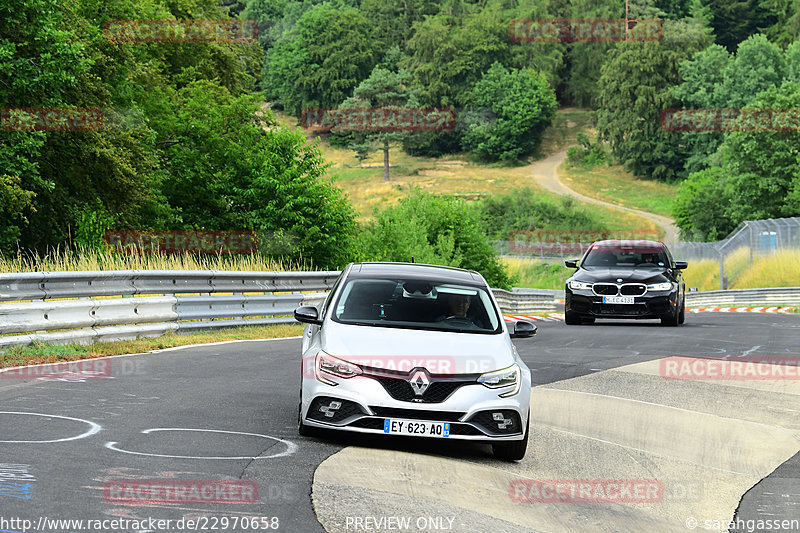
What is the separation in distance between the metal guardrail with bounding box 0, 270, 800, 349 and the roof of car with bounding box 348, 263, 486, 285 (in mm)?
5022

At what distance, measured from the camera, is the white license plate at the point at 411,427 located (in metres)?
7.78

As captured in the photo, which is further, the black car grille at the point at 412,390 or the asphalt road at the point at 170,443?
the black car grille at the point at 412,390

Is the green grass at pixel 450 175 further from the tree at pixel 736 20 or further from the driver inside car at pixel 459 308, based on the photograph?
the driver inside car at pixel 459 308

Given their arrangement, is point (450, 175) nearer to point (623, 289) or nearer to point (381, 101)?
point (381, 101)

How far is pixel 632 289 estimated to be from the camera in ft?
72.5

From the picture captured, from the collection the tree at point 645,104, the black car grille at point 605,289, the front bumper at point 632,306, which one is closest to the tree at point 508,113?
the tree at point 645,104

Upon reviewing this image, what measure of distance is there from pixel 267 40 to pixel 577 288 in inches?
6585

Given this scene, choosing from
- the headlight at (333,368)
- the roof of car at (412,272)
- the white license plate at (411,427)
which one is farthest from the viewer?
the roof of car at (412,272)

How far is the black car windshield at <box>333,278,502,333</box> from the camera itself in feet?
29.0

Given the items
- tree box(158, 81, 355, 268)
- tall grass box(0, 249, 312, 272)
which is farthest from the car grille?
tree box(158, 81, 355, 268)

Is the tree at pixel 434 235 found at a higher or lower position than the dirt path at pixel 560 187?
higher

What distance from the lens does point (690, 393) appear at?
12.6 m

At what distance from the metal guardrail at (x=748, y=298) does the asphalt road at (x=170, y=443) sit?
108 ft

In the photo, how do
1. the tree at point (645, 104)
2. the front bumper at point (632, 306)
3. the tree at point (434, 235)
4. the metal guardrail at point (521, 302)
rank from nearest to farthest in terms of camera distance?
1. the front bumper at point (632, 306)
2. the metal guardrail at point (521, 302)
3. the tree at point (434, 235)
4. the tree at point (645, 104)
